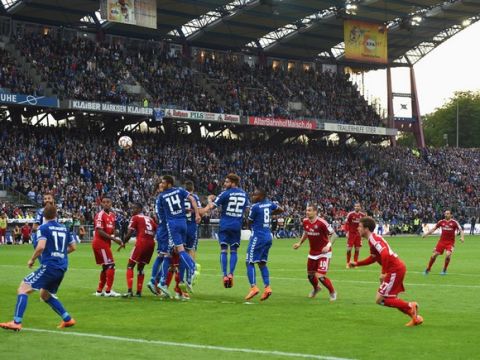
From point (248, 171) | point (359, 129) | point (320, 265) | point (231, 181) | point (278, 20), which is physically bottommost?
point (320, 265)

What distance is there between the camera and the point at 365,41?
67.2 m

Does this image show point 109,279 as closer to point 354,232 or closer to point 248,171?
point 354,232

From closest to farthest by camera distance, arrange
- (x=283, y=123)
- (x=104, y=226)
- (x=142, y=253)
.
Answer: (x=142, y=253), (x=104, y=226), (x=283, y=123)

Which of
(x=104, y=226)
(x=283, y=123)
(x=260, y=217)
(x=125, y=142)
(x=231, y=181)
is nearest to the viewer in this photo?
(x=260, y=217)

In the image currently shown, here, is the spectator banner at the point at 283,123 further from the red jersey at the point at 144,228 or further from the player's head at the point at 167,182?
the player's head at the point at 167,182

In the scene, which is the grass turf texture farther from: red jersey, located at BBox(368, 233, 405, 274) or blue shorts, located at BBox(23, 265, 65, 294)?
red jersey, located at BBox(368, 233, 405, 274)

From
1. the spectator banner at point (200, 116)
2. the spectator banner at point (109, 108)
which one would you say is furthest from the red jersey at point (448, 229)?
the spectator banner at point (200, 116)

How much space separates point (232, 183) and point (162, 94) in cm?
4687

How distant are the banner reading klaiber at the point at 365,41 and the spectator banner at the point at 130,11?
50.8 feet

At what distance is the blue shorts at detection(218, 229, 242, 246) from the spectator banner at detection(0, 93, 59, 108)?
37.5 m

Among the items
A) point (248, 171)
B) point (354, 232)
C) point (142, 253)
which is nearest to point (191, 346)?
point (142, 253)

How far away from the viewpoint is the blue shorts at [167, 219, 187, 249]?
17719 mm

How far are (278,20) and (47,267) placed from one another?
5714cm

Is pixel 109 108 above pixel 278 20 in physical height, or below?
below
